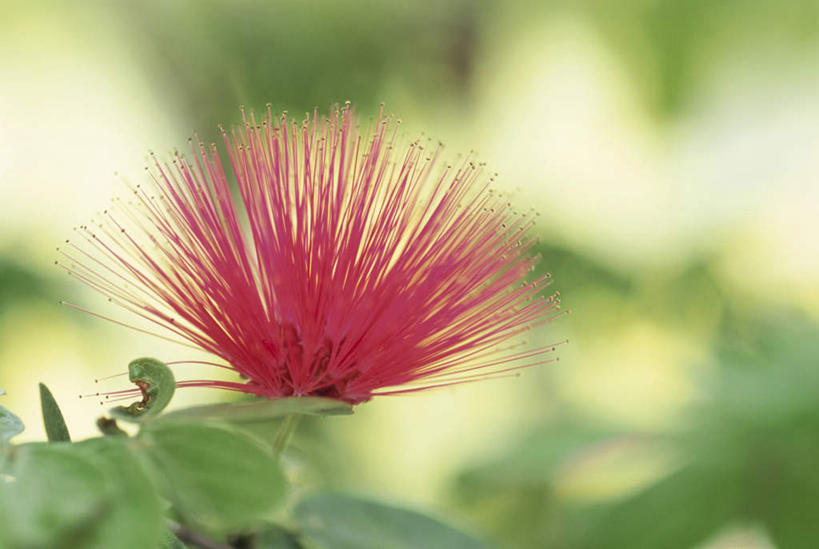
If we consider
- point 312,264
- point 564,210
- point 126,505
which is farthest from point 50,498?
point 564,210

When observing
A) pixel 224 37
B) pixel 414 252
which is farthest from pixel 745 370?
pixel 224 37

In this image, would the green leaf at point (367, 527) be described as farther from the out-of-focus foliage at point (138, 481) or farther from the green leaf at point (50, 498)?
the green leaf at point (50, 498)

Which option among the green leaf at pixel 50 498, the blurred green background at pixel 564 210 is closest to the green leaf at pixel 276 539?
the green leaf at pixel 50 498

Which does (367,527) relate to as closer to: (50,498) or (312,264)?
(312,264)

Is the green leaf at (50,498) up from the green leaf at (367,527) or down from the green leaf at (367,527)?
up

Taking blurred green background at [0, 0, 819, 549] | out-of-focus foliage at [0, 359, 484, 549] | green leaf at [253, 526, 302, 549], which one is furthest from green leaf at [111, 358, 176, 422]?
blurred green background at [0, 0, 819, 549]

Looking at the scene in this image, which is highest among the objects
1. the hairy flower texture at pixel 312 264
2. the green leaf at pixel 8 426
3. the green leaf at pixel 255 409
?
the hairy flower texture at pixel 312 264
